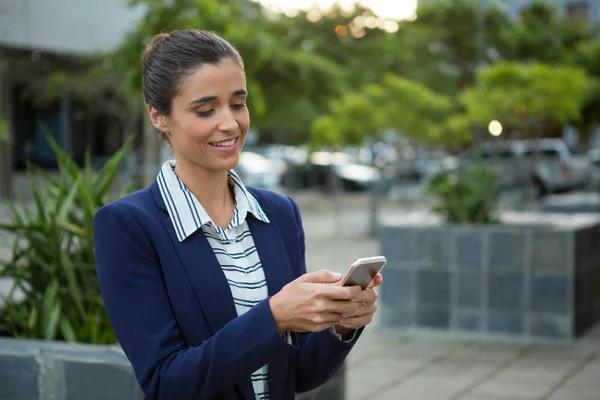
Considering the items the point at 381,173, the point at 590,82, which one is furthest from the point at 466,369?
the point at 590,82

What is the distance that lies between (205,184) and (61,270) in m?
2.28

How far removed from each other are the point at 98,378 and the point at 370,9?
27518mm

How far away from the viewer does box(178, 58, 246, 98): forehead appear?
2.04m

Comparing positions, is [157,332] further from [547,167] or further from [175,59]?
[547,167]

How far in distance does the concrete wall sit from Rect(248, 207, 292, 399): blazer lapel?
1582cm

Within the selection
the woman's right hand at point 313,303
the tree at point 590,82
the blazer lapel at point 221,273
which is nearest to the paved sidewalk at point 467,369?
the blazer lapel at point 221,273

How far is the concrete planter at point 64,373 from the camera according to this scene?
336 centimetres

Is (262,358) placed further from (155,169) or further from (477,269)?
(155,169)

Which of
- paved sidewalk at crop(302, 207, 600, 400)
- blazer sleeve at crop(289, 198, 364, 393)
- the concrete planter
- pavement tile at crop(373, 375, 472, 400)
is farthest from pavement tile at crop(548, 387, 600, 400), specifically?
blazer sleeve at crop(289, 198, 364, 393)

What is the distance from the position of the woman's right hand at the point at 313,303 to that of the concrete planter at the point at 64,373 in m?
1.63

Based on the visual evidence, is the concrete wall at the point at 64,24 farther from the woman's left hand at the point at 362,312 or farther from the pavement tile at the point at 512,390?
the woman's left hand at the point at 362,312

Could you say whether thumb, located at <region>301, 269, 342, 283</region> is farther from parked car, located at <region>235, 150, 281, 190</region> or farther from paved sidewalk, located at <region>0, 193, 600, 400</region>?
parked car, located at <region>235, 150, 281, 190</region>

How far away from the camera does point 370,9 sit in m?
30.0

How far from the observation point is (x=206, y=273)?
80.6 inches
